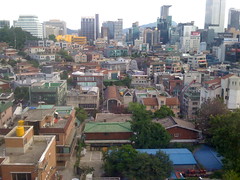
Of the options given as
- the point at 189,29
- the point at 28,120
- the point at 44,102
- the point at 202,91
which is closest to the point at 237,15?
the point at 189,29

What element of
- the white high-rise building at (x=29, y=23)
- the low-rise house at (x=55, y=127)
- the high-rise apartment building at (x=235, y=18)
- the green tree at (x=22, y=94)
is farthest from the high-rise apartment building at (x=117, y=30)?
the low-rise house at (x=55, y=127)

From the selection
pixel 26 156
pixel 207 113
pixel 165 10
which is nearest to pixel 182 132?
pixel 207 113

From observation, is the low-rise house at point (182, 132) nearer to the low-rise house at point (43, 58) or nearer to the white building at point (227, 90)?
the white building at point (227, 90)

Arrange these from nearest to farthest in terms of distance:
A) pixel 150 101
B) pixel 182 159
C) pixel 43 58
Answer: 1. pixel 182 159
2. pixel 150 101
3. pixel 43 58

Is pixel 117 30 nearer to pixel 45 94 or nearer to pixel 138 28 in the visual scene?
pixel 138 28

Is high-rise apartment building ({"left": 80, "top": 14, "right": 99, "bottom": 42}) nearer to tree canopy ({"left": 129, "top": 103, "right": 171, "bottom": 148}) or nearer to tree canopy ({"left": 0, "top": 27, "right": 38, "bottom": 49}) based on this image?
tree canopy ({"left": 0, "top": 27, "right": 38, "bottom": 49})

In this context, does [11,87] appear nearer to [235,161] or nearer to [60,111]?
[60,111]

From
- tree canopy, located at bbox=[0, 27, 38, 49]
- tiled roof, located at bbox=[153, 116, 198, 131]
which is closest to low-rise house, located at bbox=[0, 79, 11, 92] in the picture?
tiled roof, located at bbox=[153, 116, 198, 131]
